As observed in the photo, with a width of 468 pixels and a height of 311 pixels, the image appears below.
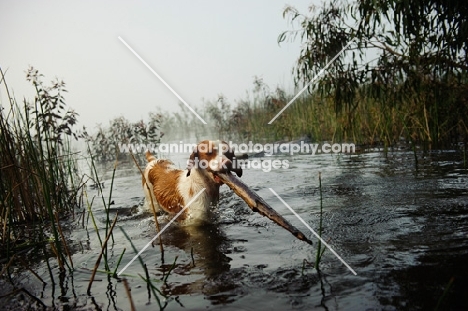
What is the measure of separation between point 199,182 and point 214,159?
0.61m

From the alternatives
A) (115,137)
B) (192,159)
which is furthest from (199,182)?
(115,137)

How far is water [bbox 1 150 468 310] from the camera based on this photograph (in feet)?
7.82

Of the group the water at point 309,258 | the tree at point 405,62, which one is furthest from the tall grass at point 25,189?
the tree at point 405,62

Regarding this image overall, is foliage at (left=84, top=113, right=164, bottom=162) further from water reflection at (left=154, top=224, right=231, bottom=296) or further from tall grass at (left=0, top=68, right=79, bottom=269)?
water reflection at (left=154, top=224, right=231, bottom=296)

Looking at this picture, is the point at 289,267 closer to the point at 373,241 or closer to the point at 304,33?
the point at 373,241

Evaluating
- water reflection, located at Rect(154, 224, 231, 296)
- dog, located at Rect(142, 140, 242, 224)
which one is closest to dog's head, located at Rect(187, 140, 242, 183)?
dog, located at Rect(142, 140, 242, 224)

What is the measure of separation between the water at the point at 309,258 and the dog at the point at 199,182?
0.96 feet

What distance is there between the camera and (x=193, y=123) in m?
25.6

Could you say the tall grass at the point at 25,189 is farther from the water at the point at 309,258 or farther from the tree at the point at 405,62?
the tree at the point at 405,62

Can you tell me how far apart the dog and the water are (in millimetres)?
293

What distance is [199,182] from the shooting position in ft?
16.7

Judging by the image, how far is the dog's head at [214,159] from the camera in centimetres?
435

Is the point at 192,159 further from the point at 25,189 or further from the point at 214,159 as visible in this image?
the point at 25,189

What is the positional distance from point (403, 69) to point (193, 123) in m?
18.8
